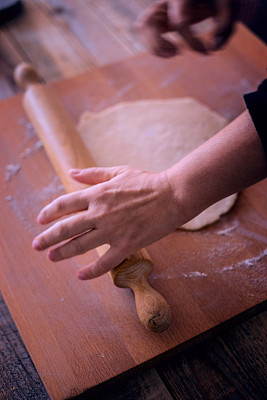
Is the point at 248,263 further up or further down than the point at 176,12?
further down

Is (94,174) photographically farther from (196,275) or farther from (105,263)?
(196,275)

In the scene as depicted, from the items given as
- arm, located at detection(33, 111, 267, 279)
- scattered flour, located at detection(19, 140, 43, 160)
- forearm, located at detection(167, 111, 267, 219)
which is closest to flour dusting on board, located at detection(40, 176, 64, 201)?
scattered flour, located at detection(19, 140, 43, 160)

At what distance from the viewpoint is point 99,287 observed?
849 millimetres

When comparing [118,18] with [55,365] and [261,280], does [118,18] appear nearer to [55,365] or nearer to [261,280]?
[261,280]

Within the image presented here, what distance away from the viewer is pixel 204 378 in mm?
→ 759

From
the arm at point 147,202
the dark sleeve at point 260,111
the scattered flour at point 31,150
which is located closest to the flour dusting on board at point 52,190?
the scattered flour at point 31,150

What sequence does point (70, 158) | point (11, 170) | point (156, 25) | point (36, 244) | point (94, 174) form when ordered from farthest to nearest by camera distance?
point (156, 25) → point (11, 170) → point (70, 158) → point (94, 174) → point (36, 244)

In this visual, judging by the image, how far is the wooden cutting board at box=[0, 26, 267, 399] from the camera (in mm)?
754

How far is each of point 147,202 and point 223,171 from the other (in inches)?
6.0

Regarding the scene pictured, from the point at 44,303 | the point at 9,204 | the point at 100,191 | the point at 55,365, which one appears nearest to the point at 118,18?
the point at 9,204

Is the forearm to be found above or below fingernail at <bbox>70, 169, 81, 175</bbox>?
below

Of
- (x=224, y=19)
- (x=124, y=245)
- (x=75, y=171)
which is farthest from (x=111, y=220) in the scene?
(x=224, y=19)

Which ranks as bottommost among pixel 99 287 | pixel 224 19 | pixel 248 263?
pixel 248 263

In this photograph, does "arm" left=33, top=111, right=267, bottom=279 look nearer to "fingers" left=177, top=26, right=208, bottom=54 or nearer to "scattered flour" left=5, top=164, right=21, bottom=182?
"scattered flour" left=5, top=164, right=21, bottom=182
